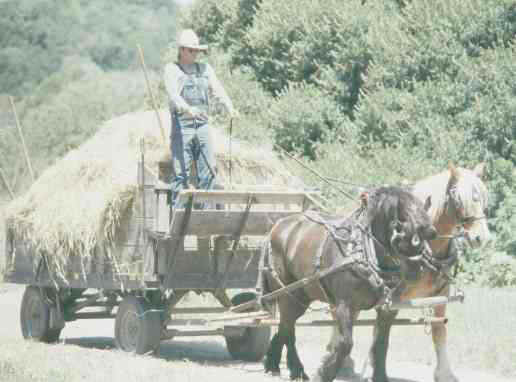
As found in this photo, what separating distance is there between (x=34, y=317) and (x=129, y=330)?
1.92m

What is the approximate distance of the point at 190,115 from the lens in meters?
9.97

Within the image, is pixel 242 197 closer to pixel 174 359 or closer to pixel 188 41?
pixel 188 41

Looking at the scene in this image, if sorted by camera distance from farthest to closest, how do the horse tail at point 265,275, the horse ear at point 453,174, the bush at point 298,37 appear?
the bush at point 298,37 < the horse tail at point 265,275 < the horse ear at point 453,174

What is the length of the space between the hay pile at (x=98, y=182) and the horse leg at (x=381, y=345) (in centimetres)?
256

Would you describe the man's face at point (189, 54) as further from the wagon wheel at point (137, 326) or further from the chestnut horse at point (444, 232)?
the chestnut horse at point (444, 232)

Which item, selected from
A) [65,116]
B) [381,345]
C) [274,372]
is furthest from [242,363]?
[65,116]

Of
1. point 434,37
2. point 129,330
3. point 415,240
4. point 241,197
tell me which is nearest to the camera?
point 415,240

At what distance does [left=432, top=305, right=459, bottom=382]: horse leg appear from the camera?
8.82 metres

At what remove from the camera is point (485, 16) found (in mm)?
16922

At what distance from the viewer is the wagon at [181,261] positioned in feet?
32.5

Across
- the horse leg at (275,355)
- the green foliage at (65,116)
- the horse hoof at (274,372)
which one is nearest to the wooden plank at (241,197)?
the horse leg at (275,355)

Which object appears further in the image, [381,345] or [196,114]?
[196,114]

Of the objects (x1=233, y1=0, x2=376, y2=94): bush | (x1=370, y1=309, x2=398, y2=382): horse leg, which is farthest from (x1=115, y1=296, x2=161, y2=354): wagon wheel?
(x1=233, y1=0, x2=376, y2=94): bush

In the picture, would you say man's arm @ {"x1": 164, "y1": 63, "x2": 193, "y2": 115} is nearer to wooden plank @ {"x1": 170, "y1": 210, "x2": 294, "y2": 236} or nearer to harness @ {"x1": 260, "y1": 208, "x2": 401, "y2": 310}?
wooden plank @ {"x1": 170, "y1": 210, "x2": 294, "y2": 236}
